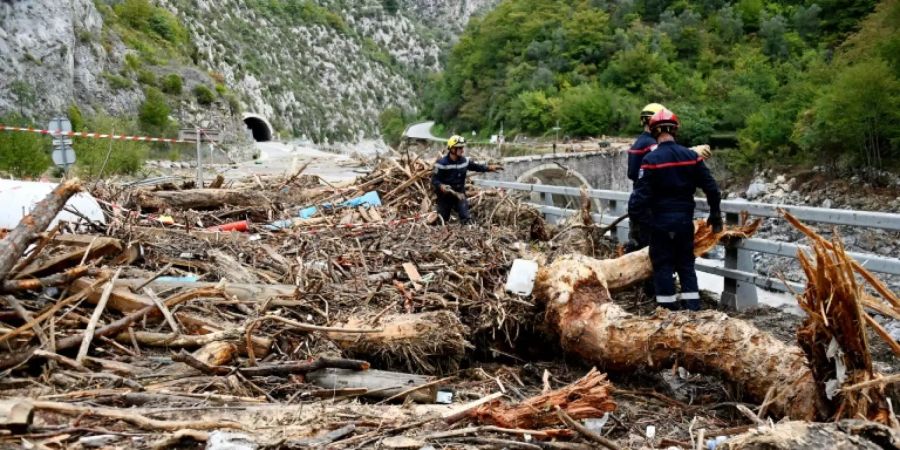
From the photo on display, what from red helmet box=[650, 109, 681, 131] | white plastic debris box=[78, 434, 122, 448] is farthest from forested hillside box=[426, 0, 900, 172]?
white plastic debris box=[78, 434, 122, 448]

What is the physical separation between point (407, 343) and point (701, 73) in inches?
2417

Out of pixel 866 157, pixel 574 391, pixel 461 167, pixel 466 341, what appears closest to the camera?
pixel 574 391

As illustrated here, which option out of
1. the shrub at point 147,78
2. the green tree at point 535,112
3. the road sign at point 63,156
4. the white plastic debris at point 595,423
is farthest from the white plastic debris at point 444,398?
the green tree at point 535,112

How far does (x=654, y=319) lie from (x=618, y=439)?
3.67 ft

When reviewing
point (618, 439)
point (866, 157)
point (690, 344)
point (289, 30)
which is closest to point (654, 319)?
point (690, 344)

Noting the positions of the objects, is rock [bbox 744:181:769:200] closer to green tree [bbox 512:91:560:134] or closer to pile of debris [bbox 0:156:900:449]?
green tree [bbox 512:91:560:134]

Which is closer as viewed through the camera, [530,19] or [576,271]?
[576,271]

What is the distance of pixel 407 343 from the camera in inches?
179

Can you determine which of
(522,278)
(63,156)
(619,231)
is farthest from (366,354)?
(63,156)

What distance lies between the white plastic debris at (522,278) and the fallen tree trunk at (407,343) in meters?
0.71

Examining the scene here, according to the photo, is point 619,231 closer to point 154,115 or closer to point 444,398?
point 444,398

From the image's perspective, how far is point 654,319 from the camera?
441cm

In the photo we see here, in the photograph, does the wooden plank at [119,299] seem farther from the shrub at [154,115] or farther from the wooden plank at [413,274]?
the shrub at [154,115]

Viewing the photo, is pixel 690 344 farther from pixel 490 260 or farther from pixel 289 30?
pixel 289 30
